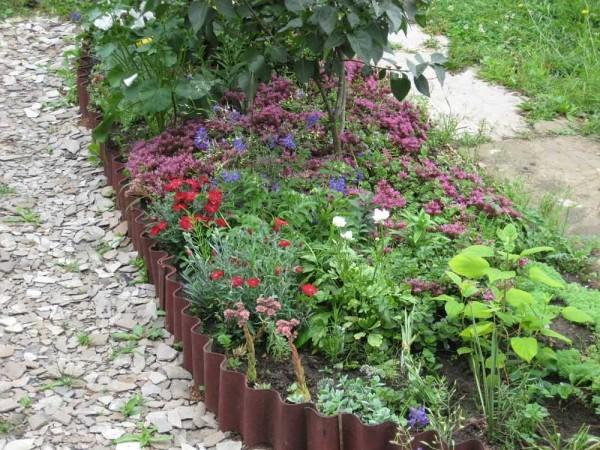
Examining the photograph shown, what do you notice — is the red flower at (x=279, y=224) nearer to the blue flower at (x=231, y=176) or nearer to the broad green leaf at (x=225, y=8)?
the blue flower at (x=231, y=176)

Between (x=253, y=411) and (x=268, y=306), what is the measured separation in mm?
395

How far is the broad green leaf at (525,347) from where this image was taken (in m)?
3.17

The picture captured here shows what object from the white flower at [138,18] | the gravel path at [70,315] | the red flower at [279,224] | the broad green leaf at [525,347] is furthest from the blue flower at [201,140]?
the broad green leaf at [525,347]

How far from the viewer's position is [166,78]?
197 inches

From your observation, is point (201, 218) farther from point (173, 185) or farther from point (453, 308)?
point (453, 308)

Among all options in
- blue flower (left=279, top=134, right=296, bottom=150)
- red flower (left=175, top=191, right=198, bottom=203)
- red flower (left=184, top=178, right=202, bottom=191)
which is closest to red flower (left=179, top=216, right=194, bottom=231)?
red flower (left=175, top=191, right=198, bottom=203)

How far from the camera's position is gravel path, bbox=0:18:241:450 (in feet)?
11.4

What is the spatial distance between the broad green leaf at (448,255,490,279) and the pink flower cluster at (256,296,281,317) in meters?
0.68

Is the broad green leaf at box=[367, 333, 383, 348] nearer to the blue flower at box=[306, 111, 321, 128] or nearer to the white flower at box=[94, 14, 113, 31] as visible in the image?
the blue flower at box=[306, 111, 321, 128]

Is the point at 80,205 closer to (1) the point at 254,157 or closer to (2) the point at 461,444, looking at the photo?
(1) the point at 254,157

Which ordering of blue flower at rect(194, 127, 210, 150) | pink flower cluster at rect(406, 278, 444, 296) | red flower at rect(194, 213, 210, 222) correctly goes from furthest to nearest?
blue flower at rect(194, 127, 210, 150) → red flower at rect(194, 213, 210, 222) → pink flower cluster at rect(406, 278, 444, 296)

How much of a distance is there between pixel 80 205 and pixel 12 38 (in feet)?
9.14

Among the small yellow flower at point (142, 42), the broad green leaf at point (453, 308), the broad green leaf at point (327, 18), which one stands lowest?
the broad green leaf at point (453, 308)

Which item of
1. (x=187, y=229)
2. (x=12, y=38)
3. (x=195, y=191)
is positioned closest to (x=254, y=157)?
(x=195, y=191)
